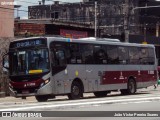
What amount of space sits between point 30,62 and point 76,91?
10.0ft

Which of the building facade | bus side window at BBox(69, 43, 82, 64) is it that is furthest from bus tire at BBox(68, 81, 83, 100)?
the building facade

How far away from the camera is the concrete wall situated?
4353cm

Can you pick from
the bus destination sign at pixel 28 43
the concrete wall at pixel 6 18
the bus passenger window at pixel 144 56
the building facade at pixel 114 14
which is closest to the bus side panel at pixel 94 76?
the bus destination sign at pixel 28 43

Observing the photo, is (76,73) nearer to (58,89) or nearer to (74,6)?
(58,89)

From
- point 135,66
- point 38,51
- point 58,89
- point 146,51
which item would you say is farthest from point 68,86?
point 146,51

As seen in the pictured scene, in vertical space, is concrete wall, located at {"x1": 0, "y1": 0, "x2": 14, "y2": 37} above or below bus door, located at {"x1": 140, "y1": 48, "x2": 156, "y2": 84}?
above

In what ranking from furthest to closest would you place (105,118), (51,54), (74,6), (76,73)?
(74,6)
(76,73)
(51,54)
(105,118)

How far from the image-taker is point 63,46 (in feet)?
83.8

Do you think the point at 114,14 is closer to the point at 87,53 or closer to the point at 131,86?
the point at 131,86

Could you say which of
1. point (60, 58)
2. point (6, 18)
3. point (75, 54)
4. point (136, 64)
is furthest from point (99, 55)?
point (6, 18)

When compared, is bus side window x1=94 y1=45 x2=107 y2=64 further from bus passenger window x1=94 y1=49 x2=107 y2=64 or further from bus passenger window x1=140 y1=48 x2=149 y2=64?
bus passenger window x1=140 y1=48 x2=149 y2=64

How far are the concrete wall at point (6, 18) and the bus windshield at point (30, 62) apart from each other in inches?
Result: 721

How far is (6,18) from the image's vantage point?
44.3 m

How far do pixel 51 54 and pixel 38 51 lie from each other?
2.32 feet
